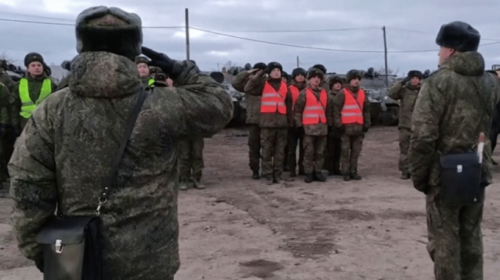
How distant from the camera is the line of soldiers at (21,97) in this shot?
883cm

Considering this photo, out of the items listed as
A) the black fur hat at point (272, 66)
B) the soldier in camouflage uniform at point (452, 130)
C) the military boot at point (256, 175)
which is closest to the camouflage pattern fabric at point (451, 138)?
the soldier in camouflage uniform at point (452, 130)

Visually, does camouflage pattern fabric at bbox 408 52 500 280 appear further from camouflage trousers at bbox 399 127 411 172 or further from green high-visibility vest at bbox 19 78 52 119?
green high-visibility vest at bbox 19 78 52 119

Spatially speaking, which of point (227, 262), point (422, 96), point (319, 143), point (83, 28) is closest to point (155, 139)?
point (83, 28)

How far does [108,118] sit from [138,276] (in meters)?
0.71

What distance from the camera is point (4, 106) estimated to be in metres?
9.01

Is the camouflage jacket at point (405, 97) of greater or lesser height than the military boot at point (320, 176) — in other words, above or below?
above

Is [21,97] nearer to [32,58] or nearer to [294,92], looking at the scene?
[32,58]

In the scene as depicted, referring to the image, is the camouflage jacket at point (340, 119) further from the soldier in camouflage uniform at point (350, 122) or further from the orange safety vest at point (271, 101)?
the orange safety vest at point (271, 101)

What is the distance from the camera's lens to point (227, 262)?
17.7 feet

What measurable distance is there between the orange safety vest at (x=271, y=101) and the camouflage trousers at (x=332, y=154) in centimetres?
145

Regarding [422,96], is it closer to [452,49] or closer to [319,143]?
[452,49]

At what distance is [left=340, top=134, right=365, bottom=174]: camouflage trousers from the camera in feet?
33.5

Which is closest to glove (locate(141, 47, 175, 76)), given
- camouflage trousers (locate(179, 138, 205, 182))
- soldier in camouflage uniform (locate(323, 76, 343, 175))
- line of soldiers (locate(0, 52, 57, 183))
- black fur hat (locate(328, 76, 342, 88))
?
camouflage trousers (locate(179, 138, 205, 182))

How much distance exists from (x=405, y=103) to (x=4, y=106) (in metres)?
6.75
